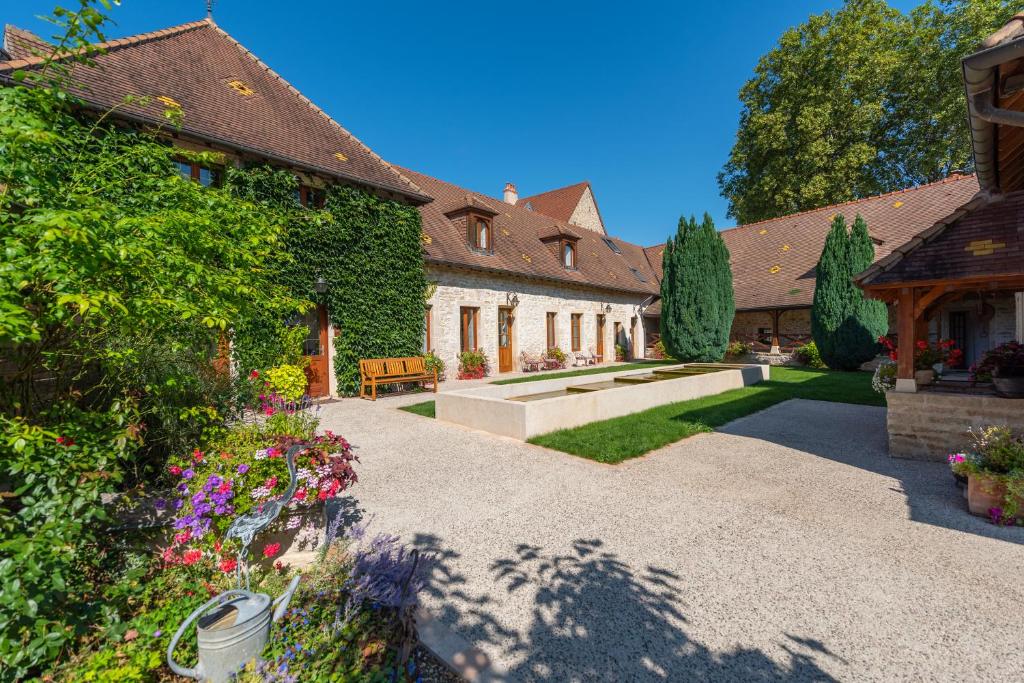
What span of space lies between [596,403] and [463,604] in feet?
17.4

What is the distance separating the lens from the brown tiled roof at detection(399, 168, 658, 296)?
14133mm

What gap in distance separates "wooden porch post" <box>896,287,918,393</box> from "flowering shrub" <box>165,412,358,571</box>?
6.75 metres

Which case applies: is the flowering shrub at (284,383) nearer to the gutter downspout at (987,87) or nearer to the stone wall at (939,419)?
the gutter downspout at (987,87)

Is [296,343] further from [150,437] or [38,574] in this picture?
[38,574]

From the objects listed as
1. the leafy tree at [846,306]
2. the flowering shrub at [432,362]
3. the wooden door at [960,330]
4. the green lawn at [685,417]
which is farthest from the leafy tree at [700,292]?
the flowering shrub at [432,362]

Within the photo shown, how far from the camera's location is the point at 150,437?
11.6 feet

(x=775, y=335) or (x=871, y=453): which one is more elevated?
(x=775, y=335)

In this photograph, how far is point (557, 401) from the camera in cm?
707

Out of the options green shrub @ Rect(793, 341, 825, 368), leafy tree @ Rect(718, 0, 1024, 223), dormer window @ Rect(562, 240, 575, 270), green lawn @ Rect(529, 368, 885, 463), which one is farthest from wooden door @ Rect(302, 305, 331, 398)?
leafy tree @ Rect(718, 0, 1024, 223)

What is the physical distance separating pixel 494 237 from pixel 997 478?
47.1 ft

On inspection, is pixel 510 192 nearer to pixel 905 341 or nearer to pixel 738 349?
pixel 738 349

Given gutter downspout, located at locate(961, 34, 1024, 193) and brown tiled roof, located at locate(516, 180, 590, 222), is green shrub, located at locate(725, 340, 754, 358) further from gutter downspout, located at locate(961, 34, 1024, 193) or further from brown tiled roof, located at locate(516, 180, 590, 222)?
gutter downspout, located at locate(961, 34, 1024, 193)

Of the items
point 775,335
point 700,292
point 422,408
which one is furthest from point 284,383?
point 775,335

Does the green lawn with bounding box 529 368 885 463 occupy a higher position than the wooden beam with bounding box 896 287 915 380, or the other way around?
the wooden beam with bounding box 896 287 915 380
